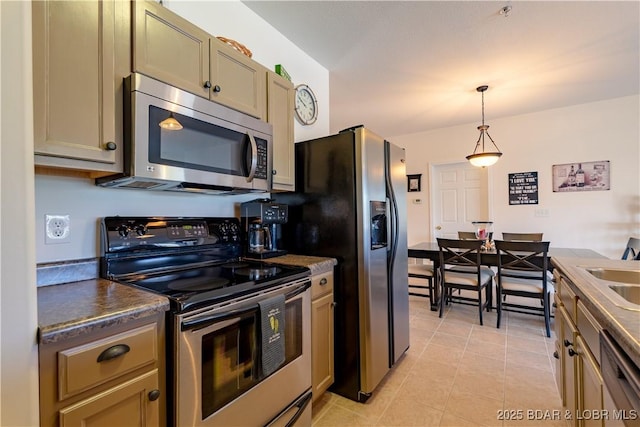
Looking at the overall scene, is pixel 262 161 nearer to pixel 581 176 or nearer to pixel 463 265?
pixel 463 265

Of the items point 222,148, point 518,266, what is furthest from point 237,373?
point 518,266

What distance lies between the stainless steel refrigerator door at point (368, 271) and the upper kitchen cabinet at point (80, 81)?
3.98 ft

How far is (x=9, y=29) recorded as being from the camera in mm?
692

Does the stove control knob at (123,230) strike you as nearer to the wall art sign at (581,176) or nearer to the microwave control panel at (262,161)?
the microwave control panel at (262,161)

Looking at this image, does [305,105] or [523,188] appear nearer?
[305,105]

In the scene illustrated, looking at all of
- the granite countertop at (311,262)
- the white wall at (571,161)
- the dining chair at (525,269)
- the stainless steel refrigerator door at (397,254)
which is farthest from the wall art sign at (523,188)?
the granite countertop at (311,262)

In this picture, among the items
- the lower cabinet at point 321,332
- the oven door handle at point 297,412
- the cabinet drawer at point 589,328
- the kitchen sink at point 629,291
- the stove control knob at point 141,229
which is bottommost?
the oven door handle at point 297,412

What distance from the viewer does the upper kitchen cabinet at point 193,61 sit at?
3.95 ft

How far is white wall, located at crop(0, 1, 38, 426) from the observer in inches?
26.5

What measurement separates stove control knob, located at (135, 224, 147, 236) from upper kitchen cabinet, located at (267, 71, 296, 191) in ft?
2.39

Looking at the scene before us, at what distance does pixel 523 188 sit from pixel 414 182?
163cm

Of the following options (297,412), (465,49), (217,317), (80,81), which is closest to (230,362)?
(217,317)

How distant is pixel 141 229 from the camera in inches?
54.8

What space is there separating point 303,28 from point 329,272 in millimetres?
1845
